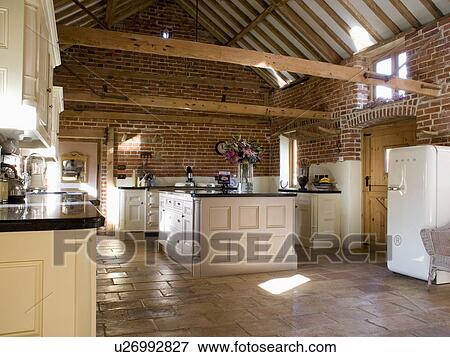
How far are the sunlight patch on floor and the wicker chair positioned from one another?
1.21 m

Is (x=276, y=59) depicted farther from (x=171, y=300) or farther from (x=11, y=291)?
(x=11, y=291)

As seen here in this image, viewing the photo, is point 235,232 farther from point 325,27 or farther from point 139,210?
point 325,27

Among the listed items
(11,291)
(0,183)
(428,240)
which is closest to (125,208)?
(0,183)

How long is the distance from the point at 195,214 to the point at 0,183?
212 centimetres

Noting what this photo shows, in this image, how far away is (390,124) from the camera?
591 cm

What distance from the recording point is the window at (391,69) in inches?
218

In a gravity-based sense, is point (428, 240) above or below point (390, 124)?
below

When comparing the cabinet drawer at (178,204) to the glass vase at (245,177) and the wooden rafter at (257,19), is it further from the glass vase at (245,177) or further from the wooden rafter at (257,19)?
the wooden rafter at (257,19)

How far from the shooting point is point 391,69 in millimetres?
5832

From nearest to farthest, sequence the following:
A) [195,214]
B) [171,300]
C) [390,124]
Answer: [171,300] → [195,214] → [390,124]

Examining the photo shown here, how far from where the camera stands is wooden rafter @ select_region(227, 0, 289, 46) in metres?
6.38

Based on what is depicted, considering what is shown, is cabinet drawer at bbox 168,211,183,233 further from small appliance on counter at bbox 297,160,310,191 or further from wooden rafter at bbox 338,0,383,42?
wooden rafter at bbox 338,0,383,42

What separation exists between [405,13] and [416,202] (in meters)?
2.56

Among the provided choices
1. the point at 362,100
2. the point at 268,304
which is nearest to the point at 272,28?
the point at 362,100
